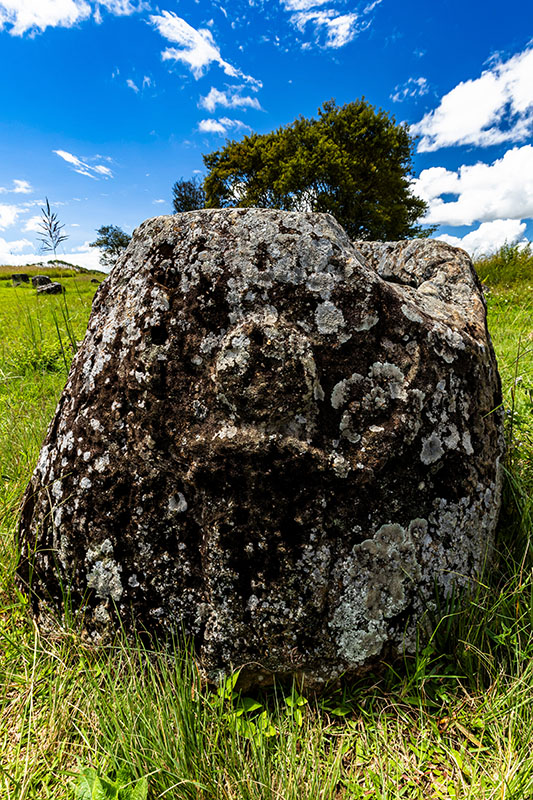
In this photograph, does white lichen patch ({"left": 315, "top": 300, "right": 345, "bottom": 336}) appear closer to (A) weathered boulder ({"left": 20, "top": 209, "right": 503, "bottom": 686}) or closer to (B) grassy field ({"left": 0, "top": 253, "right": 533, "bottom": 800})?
(A) weathered boulder ({"left": 20, "top": 209, "right": 503, "bottom": 686})

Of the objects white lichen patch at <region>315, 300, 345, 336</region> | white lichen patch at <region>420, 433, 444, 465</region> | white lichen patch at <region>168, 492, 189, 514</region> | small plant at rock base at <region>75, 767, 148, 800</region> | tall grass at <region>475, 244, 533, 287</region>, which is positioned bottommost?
small plant at rock base at <region>75, 767, 148, 800</region>

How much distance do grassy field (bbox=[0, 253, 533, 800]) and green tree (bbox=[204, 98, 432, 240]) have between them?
23.0 metres

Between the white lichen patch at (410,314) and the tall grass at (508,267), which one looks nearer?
the white lichen patch at (410,314)

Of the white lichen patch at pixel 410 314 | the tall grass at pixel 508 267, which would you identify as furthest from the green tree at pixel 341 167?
the white lichen patch at pixel 410 314

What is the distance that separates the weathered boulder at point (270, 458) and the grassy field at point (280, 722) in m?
0.14

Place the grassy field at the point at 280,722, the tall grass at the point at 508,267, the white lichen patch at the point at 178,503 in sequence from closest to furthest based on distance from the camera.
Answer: the grassy field at the point at 280,722
the white lichen patch at the point at 178,503
the tall grass at the point at 508,267

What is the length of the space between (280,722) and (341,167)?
24.2 m

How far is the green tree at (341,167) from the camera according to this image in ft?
73.5

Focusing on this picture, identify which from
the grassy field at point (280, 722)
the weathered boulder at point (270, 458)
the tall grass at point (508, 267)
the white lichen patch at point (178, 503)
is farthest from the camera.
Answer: the tall grass at point (508, 267)

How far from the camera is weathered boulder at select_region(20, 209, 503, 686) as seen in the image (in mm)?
1726

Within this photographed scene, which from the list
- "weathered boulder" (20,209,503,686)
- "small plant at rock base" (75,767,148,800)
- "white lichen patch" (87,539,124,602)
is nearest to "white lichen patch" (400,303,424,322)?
"weathered boulder" (20,209,503,686)

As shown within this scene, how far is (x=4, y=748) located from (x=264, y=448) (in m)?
1.59

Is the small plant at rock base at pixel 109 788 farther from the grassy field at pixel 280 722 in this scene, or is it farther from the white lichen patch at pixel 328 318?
the white lichen patch at pixel 328 318

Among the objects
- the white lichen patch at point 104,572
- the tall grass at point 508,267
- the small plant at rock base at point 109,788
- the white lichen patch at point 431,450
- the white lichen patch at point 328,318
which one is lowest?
the small plant at rock base at point 109,788
